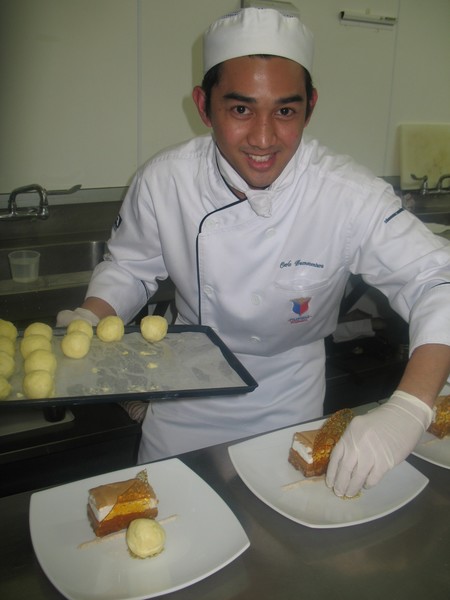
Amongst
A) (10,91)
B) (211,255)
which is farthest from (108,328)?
(10,91)

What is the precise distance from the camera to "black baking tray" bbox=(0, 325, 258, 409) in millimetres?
1073

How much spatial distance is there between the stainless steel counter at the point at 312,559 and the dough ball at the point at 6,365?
10.4 inches

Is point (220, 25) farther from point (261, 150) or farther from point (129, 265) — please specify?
point (129, 265)

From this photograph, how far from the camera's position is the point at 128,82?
2.72 metres

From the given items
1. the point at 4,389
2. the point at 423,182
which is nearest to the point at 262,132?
the point at 4,389

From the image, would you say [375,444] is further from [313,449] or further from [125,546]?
[125,546]

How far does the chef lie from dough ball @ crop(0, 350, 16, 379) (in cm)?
31

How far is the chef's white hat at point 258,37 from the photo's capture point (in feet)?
4.51

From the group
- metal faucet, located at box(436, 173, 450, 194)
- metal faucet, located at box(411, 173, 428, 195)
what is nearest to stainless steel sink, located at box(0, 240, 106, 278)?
metal faucet, located at box(411, 173, 428, 195)

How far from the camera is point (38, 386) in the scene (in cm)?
109

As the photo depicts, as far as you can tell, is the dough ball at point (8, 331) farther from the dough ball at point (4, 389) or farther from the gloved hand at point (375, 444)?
the gloved hand at point (375, 444)

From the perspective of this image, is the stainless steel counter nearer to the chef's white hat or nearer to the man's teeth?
the man's teeth

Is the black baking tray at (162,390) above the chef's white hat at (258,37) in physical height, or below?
below

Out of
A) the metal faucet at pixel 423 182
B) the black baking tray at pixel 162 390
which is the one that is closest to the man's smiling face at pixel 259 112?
the black baking tray at pixel 162 390
